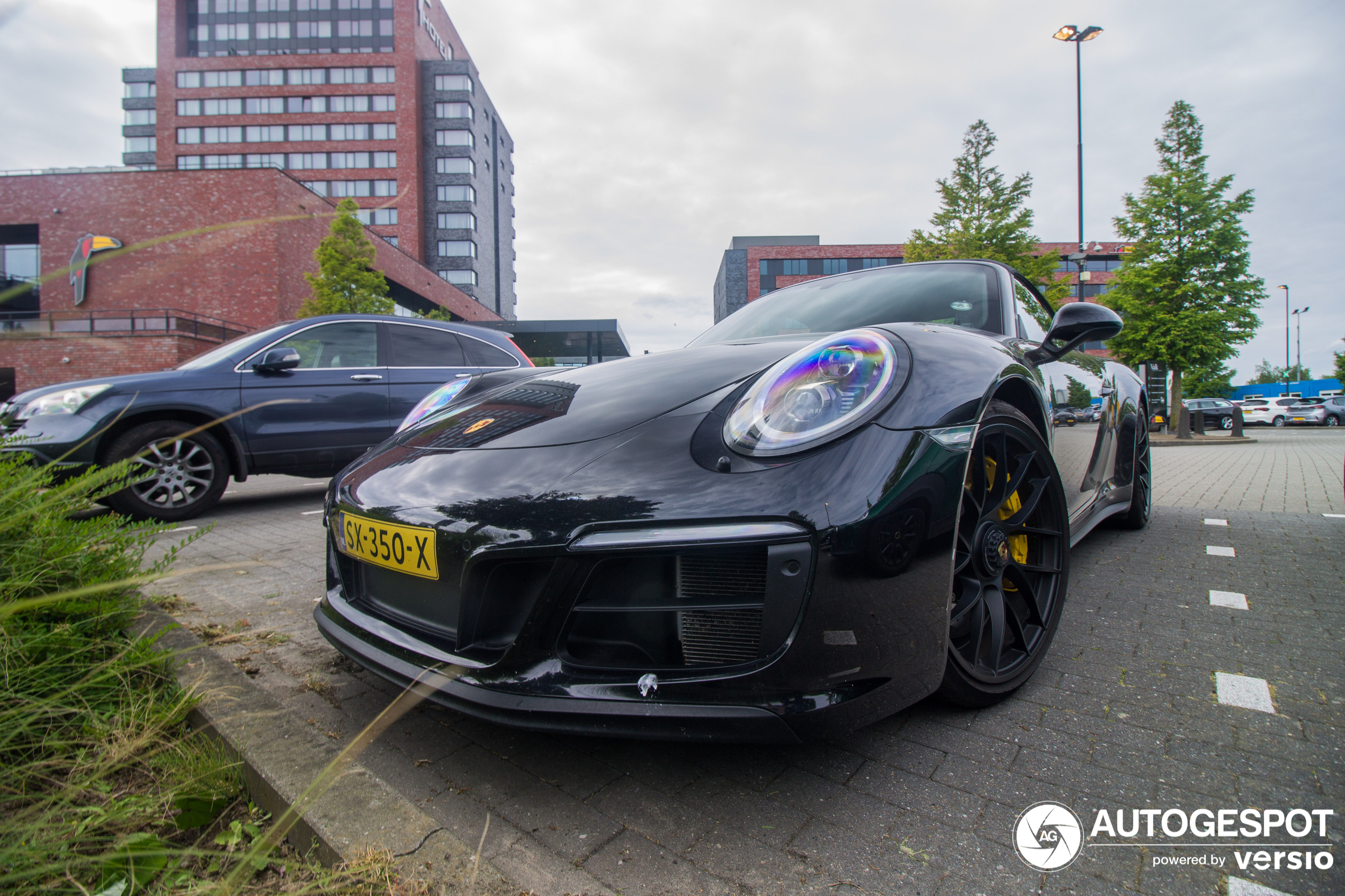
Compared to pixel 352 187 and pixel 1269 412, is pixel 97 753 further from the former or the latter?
pixel 352 187

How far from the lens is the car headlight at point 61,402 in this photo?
13.8 feet

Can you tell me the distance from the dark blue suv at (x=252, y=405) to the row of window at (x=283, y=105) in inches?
2047

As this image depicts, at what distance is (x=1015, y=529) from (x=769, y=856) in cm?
118

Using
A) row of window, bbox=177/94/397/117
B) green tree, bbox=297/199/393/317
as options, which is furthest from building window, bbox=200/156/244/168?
green tree, bbox=297/199/393/317

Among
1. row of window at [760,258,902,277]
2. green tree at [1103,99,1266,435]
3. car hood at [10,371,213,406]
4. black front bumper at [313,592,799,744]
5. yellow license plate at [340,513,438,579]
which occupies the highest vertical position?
row of window at [760,258,902,277]

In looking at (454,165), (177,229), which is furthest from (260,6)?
(177,229)

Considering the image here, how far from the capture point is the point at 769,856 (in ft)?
4.10

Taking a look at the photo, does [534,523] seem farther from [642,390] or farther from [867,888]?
[867,888]

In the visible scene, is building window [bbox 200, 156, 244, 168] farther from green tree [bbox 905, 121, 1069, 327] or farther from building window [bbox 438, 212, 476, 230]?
green tree [bbox 905, 121, 1069, 327]

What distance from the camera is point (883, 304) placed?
2629 mm

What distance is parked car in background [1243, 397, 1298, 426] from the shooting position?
34656 mm

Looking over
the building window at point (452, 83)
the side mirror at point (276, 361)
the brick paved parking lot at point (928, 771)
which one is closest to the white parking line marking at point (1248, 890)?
the brick paved parking lot at point (928, 771)

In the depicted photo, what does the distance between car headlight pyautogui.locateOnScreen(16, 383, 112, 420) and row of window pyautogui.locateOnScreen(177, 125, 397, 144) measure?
5170 centimetres

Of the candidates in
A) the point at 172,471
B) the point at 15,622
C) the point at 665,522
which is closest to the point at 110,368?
the point at 172,471
